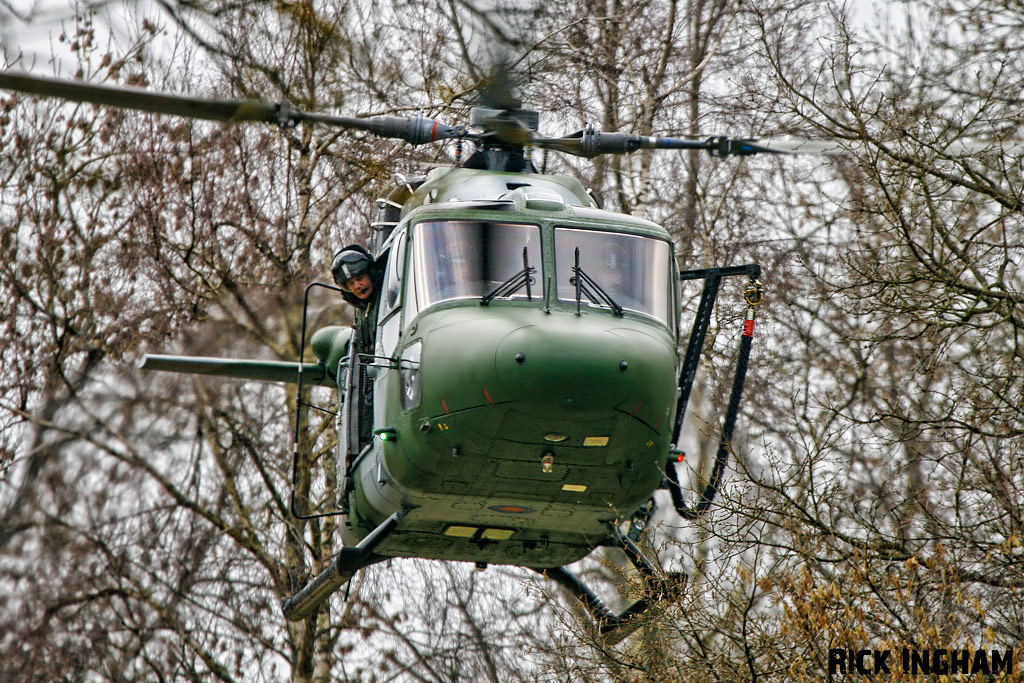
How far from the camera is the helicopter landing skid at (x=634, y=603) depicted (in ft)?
35.5

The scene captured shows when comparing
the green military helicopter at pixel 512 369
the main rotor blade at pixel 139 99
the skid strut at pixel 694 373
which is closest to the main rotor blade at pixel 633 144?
the green military helicopter at pixel 512 369

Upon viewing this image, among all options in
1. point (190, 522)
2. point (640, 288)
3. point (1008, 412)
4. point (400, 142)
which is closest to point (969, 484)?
point (1008, 412)

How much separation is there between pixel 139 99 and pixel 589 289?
11.8ft

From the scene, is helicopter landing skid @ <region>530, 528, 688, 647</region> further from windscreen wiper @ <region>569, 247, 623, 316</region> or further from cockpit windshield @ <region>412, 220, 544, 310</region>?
cockpit windshield @ <region>412, 220, 544, 310</region>

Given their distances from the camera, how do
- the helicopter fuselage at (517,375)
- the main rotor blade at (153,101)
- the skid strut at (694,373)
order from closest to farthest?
1. the main rotor blade at (153,101)
2. the helicopter fuselage at (517,375)
3. the skid strut at (694,373)

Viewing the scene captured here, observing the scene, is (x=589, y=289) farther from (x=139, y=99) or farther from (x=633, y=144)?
(x=139, y=99)

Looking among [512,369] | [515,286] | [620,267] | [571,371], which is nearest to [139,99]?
[512,369]

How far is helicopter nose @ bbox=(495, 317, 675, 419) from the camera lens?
10008mm

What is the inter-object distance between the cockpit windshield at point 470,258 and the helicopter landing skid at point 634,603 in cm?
225

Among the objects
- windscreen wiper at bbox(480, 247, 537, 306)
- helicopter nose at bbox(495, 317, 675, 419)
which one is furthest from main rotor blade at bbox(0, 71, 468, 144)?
helicopter nose at bbox(495, 317, 675, 419)

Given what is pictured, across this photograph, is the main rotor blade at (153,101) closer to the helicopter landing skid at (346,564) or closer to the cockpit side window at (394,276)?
the cockpit side window at (394,276)

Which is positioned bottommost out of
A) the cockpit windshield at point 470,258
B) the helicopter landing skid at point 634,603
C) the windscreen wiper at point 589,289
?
the helicopter landing skid at point 634,603

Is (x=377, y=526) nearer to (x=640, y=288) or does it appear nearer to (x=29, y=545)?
(x=640, y=288)

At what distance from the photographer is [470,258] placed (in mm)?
11023
